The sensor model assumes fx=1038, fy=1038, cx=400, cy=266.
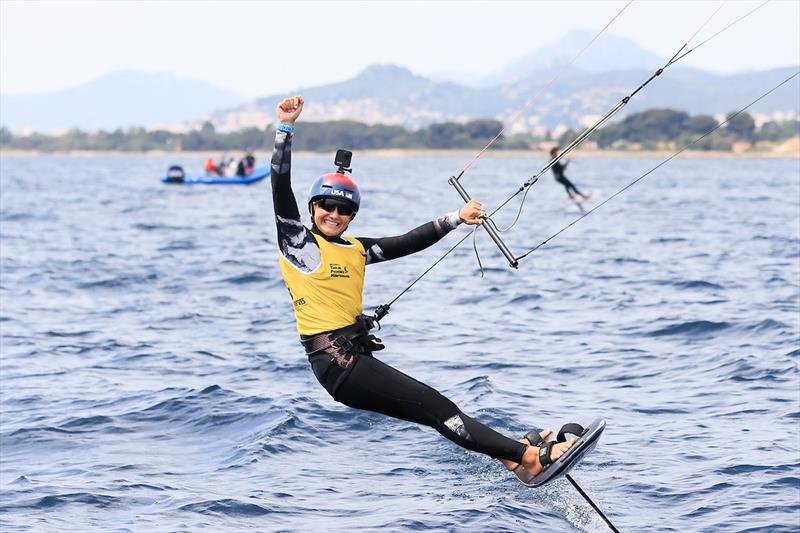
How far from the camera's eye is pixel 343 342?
7.57 metres

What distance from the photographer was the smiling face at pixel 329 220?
761 centimetres

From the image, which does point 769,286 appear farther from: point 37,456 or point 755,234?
point 37,456

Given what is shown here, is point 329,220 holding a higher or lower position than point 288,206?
lower

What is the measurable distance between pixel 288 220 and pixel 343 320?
2.78 feet

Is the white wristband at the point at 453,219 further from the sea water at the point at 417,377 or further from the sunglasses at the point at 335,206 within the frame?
the sea water at the point at 417,377

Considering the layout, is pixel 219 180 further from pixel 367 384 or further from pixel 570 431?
pixel 570 431

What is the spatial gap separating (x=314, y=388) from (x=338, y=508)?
481 cm

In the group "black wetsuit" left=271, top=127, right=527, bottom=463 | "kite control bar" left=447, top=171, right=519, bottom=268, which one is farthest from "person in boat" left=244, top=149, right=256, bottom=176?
"black wetsuit" left=271, top=127, right=527, bottom=463

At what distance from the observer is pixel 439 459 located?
35.3ft

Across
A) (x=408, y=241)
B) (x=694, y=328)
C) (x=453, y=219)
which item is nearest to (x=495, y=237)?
(x=453, y=219)

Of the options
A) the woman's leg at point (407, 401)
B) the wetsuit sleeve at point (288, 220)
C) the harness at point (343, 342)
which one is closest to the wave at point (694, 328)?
the woman's leg at point (407, 401)

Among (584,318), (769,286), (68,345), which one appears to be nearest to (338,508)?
(68,345)

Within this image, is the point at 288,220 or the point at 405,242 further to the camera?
the point at 405,242

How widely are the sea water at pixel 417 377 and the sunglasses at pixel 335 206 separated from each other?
2.87 metres
